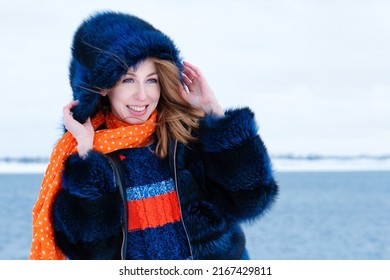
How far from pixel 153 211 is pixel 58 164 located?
15.1 inches

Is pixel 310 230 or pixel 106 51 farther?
pixel 310 230

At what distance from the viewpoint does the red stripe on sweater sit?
212cm

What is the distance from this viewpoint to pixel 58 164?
2.12m

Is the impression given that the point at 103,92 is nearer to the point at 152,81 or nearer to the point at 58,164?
the point at 152,81

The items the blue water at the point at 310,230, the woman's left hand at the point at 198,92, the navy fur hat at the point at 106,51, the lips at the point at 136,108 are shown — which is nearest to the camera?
the navy fur hat at the point at 106,51

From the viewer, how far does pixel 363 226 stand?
21297 millimetres

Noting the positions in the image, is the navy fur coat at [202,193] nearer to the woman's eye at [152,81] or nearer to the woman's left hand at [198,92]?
the woman's left hand at [198,92]

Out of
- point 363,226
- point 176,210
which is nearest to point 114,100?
point 176,210

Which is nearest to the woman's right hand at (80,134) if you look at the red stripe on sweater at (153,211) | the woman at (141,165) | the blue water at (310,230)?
the woman at (141,165)

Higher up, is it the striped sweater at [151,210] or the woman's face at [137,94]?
the woman's face at [137,94]

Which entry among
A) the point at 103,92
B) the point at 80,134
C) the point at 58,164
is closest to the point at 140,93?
the point at 103,92

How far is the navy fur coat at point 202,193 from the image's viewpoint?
2.02 meters
